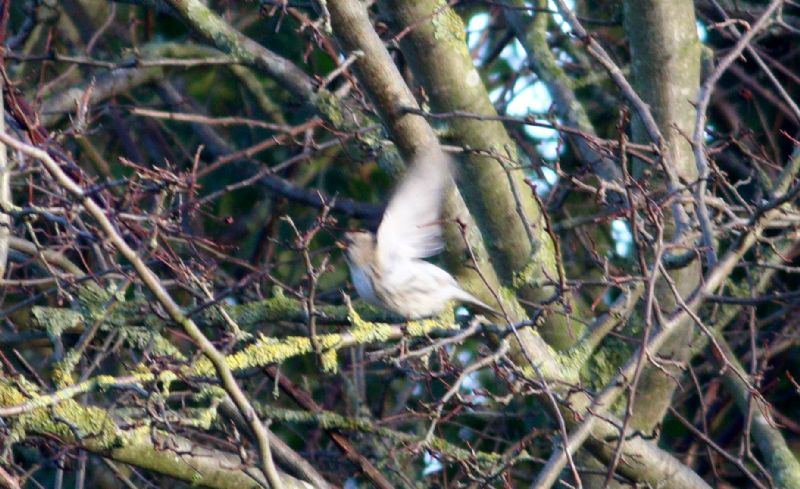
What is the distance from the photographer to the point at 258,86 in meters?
6.77

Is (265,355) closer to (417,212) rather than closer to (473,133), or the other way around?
(417,212)

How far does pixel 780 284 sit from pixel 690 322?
63.1 inches

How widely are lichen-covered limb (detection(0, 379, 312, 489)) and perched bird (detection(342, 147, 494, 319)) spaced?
3.37 feet

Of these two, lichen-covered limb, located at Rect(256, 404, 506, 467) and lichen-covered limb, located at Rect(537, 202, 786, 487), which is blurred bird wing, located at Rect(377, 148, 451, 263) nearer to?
lichen-covered limb, located at Rect(256, 404, 506, 467)

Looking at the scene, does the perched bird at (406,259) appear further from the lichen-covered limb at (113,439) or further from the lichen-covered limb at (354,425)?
the lichen-covered limb at (113,439)

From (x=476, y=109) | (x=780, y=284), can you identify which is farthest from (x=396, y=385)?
(x=476, y=109)

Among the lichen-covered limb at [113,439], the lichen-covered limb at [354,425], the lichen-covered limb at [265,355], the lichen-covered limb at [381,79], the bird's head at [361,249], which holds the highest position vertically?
the lichen-covered limb at [381,79]

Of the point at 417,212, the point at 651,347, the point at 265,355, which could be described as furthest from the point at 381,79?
the point at 651,347

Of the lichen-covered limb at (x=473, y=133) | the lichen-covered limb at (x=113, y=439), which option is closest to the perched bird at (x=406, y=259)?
the lichen-covered limb at (x=473, y=133)

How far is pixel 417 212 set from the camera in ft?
14.8

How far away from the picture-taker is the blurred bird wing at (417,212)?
423 centimetres

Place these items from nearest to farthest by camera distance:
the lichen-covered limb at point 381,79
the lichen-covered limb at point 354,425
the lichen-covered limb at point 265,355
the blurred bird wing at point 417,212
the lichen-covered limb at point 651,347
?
1. the lichen-covered limb at point 265,355
2. the lichen-covered limb at point 651,347
3. the lichen-covered limb at point 381,79
4. the blurred bird wing at point 417,212
5. the lichen-covered limb at point 354,425

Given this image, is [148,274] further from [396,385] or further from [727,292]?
[396,385]

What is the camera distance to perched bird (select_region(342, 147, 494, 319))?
14.6ft
